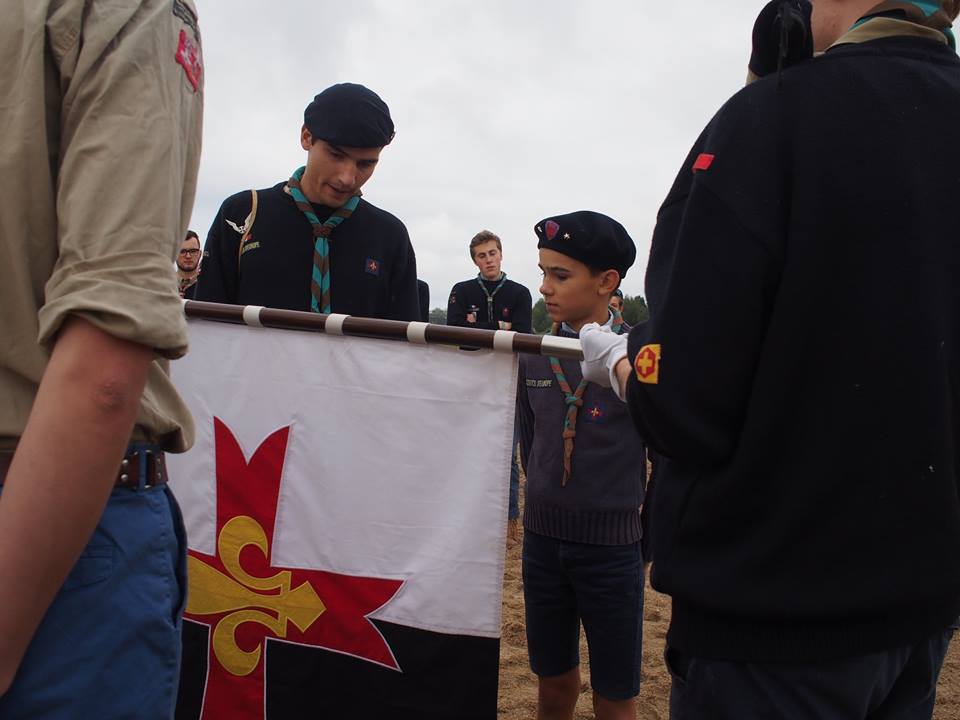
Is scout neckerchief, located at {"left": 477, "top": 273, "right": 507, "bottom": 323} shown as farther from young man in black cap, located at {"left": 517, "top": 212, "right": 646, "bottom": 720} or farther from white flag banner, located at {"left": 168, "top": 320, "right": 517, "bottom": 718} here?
white flag banner, located at {"left": 168, "top": 320, "right": 517, "bottom": 718}

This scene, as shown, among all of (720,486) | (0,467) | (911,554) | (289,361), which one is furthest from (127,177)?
(289,361)

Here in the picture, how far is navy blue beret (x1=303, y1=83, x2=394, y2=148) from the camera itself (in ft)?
8.34

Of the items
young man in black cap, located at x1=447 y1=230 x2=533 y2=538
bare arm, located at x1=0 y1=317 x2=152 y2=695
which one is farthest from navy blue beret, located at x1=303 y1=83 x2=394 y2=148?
young man in black cap, located at x1=447 y1=230 x2=533 y2=538

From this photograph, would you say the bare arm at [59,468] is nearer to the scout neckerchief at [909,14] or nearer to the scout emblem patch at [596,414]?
the scout neckerchief at [909,14]

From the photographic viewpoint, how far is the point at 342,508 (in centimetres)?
206

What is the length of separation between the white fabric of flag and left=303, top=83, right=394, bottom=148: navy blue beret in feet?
2.56

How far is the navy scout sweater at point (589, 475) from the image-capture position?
7.92 ft

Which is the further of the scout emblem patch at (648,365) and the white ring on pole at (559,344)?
the white ring on pole at (559,344)

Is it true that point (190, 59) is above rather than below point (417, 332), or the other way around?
above

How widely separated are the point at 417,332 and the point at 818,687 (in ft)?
4.06

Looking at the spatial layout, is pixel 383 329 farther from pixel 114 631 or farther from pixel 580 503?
pixel 114 631

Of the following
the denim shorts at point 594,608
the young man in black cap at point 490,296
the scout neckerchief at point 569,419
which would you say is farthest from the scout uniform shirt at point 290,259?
the young man in black cap at point 490,296

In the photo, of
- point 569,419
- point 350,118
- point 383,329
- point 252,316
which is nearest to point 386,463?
point 383,329

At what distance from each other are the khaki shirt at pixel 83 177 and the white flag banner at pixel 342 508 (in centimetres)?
121
